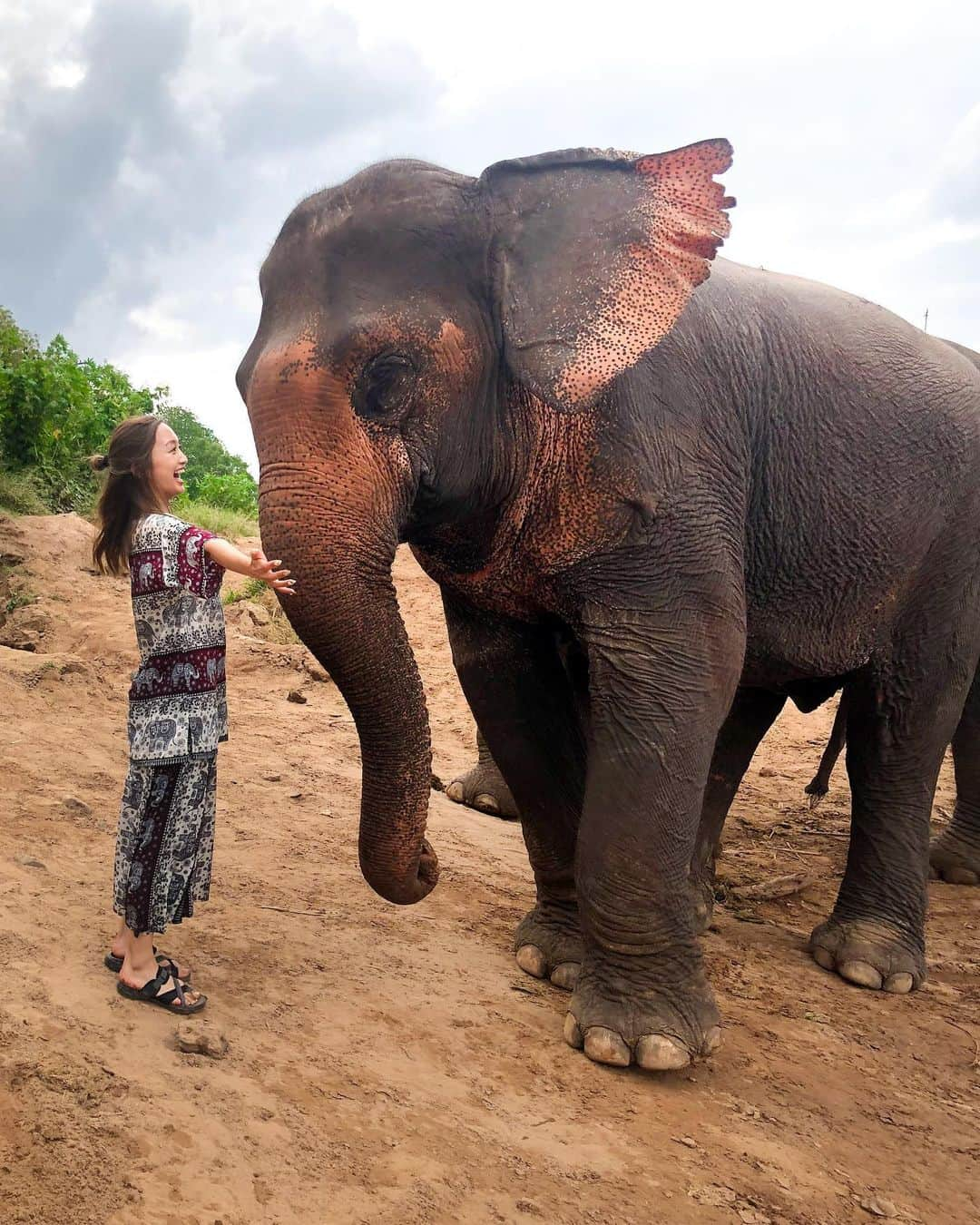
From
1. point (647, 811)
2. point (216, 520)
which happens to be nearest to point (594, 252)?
point (647, 811)

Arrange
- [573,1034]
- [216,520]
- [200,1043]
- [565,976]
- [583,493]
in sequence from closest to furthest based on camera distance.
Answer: [200,1043]
[583,493]
[573,1034]
[565,976]
[216,520]

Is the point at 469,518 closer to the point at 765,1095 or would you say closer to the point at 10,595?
the point at 765,1095

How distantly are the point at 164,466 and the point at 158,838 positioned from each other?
1085 millimetres

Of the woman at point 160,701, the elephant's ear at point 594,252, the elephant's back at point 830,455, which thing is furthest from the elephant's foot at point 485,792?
the elephant's ear at point 594,252

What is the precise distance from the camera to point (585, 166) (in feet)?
10.6

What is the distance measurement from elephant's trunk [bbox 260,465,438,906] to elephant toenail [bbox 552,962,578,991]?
2.90ft

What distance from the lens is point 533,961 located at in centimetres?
395

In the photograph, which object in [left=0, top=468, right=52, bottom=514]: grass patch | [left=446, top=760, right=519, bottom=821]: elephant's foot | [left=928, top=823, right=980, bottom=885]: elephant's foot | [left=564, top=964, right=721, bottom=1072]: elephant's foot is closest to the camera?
[left=564, top=964, right=721, bottom=1072]: elephant's foot

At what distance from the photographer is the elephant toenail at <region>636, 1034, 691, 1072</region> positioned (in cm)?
323

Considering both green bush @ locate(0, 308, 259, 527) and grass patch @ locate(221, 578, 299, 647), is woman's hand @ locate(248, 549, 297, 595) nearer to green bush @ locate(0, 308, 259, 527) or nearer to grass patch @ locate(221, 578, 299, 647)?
grass patch @ locate(221, 578, 299, 647)

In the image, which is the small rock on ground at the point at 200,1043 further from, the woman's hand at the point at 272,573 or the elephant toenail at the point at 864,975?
the elephant toenail at the point at 864,975

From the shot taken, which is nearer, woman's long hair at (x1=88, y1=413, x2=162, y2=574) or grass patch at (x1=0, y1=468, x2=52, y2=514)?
woman's long hair at (x1=88, y1=413, x2=162, y2=574)

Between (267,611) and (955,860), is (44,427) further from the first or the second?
(955,860)

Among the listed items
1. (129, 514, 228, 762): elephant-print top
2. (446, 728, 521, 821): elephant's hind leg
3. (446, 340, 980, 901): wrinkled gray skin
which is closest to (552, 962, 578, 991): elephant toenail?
(446, 340, 980, 901): wrinkled gray skin
